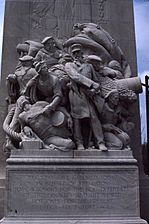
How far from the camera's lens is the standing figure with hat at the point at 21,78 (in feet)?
33.7

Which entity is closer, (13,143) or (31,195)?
(31,195)

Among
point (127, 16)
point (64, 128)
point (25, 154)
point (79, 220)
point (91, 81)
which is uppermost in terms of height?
point (127, 16)

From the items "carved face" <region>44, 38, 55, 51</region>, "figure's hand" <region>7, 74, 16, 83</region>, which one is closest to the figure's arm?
"carved face" <region>44, 38, 55, 51</region>

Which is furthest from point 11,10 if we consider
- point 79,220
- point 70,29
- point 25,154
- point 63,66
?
point 79,220

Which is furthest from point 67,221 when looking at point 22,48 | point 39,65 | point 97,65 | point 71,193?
point 22,48

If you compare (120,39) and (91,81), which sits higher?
(120,39)

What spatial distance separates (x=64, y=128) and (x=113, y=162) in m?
1.39

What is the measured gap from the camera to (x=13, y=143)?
1007 cm

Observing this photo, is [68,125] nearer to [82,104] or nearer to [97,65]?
[82,104]

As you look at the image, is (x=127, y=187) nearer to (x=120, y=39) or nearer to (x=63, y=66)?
(x=63, y=66)

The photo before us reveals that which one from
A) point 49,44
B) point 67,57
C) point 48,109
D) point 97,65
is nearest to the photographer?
point 48,109

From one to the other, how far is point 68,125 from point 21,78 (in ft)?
5.88

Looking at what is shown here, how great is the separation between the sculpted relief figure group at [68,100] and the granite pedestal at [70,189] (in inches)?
14.5

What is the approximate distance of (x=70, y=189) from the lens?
29.8 feet
